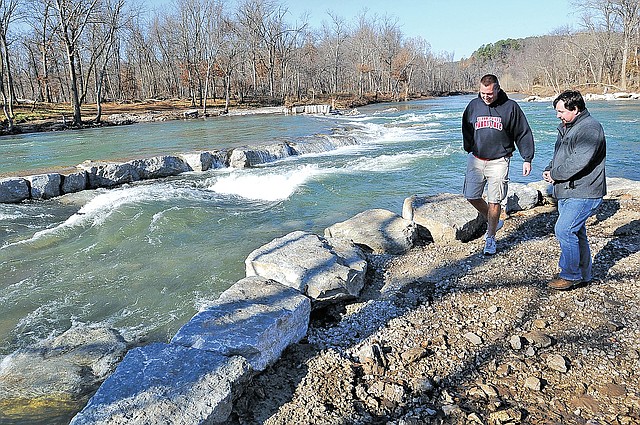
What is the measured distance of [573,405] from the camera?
2.68 m

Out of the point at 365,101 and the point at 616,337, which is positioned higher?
the point at 365,101

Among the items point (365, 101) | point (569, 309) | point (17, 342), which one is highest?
point (365, 101)

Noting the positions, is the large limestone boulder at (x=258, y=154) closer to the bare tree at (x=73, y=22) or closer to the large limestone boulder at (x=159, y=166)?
the large limestone boulder at (x=159, y=166)

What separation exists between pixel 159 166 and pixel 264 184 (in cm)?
344

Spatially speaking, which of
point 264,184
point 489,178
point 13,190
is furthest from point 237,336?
point 13,190

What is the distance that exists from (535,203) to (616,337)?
4.27 meters

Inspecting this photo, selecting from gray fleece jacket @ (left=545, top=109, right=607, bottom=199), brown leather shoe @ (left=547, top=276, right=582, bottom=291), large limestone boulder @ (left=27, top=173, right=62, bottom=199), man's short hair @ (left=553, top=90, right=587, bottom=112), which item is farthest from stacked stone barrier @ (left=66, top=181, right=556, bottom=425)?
large limestone boulder @ (left=27, top=173, right=62, bottom=199)

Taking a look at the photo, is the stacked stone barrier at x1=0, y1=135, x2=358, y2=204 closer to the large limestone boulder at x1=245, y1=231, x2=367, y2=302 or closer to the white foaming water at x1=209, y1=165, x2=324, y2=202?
the white foaming water at x1=209, y1=165, x2=324, y2=202

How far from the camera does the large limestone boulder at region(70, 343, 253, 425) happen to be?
251 centimetres

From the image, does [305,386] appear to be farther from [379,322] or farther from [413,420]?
[379,322]

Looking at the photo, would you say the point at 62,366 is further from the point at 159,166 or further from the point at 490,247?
the point at 159,166

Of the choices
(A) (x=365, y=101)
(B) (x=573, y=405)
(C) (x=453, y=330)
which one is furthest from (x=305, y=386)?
(A) (x=365, y=101)

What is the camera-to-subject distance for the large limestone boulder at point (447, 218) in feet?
19.0

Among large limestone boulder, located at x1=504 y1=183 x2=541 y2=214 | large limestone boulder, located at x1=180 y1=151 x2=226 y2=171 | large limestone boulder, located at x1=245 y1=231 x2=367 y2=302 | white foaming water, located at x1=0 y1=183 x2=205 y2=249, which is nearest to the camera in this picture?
large limestone boulder, located at x1=245 y1=231 x2=367 y2=302
